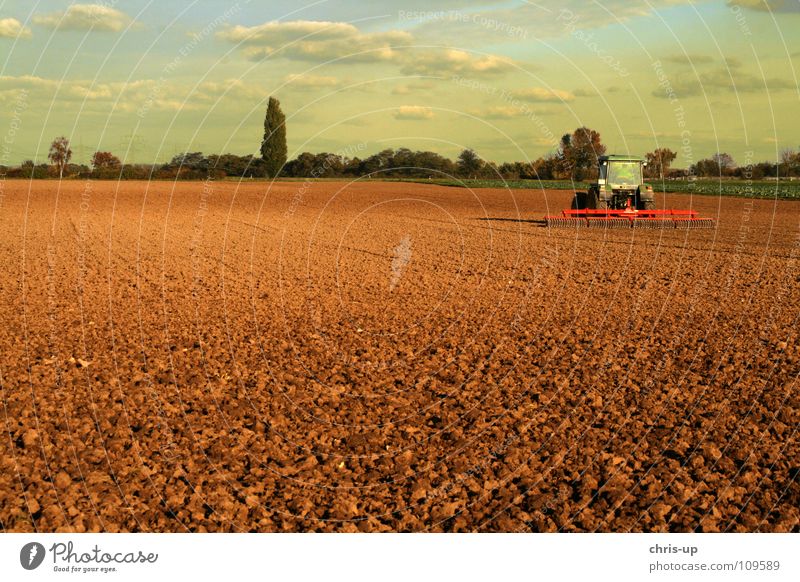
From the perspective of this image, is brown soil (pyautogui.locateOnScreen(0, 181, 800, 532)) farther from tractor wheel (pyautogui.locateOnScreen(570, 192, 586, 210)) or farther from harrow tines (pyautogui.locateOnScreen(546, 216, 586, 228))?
tractor wheel (pyautogui.locateOnScreen(570, 192, 586, 210))

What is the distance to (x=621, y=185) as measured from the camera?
30.3 metres

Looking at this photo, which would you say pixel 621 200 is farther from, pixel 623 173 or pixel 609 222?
pixel 609 222

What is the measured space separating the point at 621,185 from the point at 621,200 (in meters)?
0.64

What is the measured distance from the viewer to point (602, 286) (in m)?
17.0

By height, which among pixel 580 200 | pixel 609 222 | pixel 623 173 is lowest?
pixel 609 222

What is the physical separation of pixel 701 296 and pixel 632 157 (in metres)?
15.6

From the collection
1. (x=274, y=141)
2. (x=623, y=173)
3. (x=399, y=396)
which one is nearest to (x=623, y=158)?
(x=623, y=173)

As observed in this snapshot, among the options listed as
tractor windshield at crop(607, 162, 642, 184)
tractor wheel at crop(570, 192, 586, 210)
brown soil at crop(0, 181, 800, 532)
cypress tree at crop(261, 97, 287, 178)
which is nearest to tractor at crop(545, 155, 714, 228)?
tractor windshield at crop(607, 162, 642, 184)

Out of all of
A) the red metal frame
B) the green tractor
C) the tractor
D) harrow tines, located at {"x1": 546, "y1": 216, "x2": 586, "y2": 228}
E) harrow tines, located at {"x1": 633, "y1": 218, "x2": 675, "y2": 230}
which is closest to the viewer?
the red metal frame

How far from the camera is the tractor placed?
96.3ft

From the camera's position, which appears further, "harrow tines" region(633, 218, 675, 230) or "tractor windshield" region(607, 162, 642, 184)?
"tractor windshield" region(607, 162, 642, 184)

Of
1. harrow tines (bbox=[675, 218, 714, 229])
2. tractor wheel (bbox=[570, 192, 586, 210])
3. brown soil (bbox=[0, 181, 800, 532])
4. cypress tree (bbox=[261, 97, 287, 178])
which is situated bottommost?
brown soil (bbox=[0, 181, 800, 532])

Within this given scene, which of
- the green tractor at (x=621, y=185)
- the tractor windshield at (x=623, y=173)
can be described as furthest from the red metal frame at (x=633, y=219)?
the tractor windshield at (x=623, y=173)

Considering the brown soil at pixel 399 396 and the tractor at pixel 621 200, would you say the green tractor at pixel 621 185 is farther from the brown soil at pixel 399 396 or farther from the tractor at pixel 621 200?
the brown soil at pixel 399 396
